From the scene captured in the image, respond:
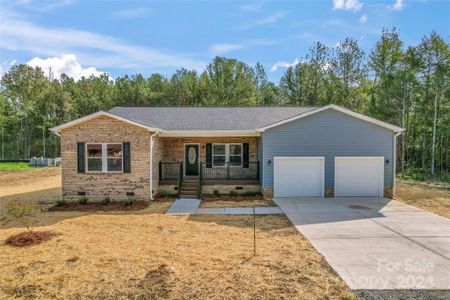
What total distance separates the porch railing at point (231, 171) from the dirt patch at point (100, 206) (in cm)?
421

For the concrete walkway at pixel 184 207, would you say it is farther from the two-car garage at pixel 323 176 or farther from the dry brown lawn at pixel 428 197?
the dry brown lawn at pixel 428 197

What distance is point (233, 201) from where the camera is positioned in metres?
13.4

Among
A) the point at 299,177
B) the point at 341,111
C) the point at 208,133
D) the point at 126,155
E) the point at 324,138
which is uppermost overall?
the point at 341,111

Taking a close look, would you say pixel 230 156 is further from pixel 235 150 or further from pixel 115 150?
pixel 115 150

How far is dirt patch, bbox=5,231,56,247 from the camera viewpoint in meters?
7.49

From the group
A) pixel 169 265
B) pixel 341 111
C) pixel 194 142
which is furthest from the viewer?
pixel 194 142

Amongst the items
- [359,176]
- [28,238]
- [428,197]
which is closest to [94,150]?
[28,238]

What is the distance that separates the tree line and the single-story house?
13109 millimetres

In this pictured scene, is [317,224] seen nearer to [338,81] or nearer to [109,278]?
[109,278]

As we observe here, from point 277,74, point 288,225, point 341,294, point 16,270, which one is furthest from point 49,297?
point 277,74

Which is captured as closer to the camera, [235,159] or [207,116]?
[235,159]

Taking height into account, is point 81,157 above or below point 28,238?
above

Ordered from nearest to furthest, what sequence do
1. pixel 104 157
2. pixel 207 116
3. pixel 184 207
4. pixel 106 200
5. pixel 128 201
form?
pixel 184 207, pixel 128 201, pixel 106 200, pixel 104 157, pixel 207 116

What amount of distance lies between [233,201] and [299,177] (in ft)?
11.0
